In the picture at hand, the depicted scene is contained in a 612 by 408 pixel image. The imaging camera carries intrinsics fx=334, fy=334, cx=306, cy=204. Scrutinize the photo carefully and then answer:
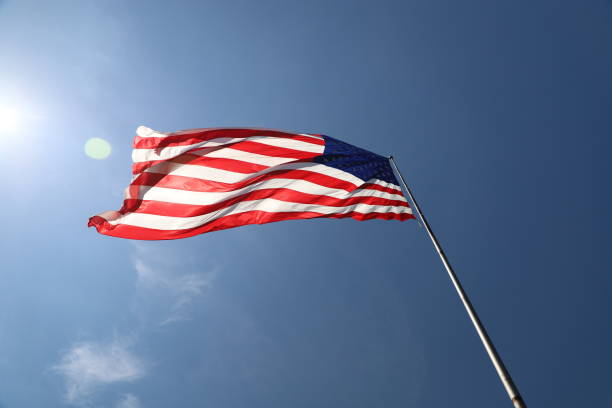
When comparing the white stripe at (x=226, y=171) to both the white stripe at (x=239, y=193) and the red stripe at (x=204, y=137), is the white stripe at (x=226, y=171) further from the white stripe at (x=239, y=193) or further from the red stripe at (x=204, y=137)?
the red stripe at (x=204, y=137)

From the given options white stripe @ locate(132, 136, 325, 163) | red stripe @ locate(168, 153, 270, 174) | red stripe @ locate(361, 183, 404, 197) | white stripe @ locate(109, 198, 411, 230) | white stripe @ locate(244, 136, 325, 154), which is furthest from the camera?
red stripe @ locate(361, 183, 404, 197)

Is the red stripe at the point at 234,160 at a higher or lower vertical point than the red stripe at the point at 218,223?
higher

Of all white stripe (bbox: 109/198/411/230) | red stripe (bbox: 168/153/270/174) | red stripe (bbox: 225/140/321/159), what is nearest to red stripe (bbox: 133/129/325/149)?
red stripe (bbox: 225/140/321/159)

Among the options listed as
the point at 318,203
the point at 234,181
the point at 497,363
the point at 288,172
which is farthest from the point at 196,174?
the point at 497,363

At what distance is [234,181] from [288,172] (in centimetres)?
144

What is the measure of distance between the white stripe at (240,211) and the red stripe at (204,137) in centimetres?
166

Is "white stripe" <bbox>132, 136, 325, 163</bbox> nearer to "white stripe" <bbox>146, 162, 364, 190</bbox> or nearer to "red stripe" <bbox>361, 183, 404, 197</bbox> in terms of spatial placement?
"white stripe" <bbox>146, 162, 364, 190</bbox>

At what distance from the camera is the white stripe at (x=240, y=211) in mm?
7297

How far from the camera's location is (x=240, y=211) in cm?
827

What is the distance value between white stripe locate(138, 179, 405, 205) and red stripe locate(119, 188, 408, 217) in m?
0.08

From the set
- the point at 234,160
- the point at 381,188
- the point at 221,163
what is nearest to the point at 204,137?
the point at 221,163

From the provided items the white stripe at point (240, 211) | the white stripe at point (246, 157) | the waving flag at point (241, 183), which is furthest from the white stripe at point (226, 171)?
the white stripe at point (240, 211)

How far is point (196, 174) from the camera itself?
802 cm

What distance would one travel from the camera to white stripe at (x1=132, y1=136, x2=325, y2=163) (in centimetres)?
759
